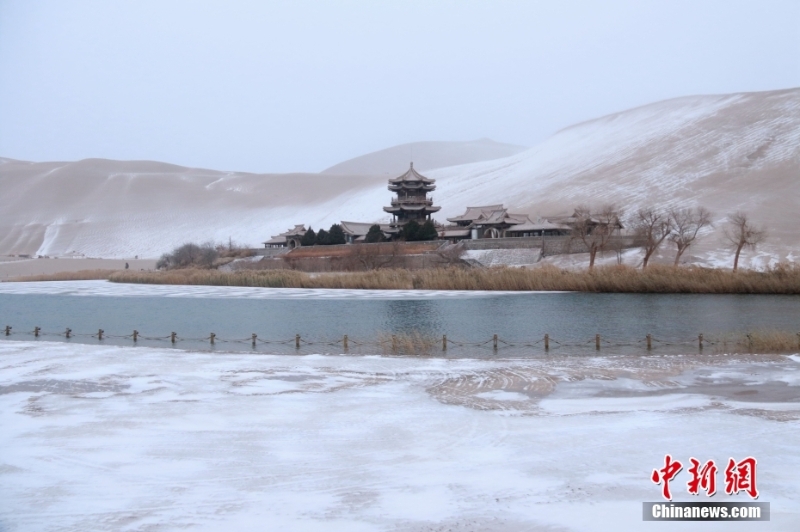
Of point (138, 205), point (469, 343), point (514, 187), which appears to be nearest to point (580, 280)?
→ point (469, 343)

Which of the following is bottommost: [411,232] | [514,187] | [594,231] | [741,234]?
[741,234]

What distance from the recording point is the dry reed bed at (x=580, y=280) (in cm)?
2561

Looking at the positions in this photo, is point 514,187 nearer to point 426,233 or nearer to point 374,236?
point 374,236

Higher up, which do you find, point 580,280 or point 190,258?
point 190,258

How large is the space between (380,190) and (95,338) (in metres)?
76.7

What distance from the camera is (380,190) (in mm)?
92250

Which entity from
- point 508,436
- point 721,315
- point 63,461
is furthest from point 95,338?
point 721,315

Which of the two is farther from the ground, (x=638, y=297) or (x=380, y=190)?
(x=380, y=190)

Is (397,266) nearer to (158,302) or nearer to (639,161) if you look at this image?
(158,302)

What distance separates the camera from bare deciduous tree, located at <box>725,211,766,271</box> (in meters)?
32.3

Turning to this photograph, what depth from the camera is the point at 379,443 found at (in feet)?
21.6

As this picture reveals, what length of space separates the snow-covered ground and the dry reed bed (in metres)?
15.9

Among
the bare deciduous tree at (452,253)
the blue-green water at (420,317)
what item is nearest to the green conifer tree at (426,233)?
the bare deciduous tree at (452,253)

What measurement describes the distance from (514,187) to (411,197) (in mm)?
22642
